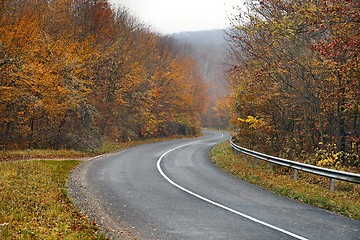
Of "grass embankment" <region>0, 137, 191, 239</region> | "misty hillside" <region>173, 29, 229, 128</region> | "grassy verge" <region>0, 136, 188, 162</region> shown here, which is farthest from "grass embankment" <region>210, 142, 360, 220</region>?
"misty hillside" <region>173, 29, 229, 128</region>

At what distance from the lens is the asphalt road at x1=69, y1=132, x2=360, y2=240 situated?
7352 millimetres

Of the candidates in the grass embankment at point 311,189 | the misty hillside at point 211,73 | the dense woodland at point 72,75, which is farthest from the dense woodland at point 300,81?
the misty hillside at point 211,73

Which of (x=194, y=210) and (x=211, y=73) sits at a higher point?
(x=211, y=73)

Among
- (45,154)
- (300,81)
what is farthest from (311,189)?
(45,154)

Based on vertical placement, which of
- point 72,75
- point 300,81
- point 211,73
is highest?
point 211,73

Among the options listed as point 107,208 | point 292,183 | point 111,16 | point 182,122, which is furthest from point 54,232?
point 182,122

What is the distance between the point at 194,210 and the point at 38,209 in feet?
13.0

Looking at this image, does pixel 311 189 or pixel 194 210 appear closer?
pixel 194 210

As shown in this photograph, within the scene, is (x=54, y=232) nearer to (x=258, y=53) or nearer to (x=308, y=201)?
(x=308, y=201)

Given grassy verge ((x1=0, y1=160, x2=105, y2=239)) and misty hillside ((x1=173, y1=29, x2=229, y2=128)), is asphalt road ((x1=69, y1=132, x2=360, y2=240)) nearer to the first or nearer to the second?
grassy verge ((x1=0, y1=160, x2=105, y2=239))

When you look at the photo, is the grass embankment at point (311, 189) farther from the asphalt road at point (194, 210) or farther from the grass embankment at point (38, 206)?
the grass embankment at point (38, 206)

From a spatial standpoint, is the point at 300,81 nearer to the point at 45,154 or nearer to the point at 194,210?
the point at 194,210

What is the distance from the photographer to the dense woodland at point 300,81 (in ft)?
42.6

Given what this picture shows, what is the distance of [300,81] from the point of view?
16.3 metres
